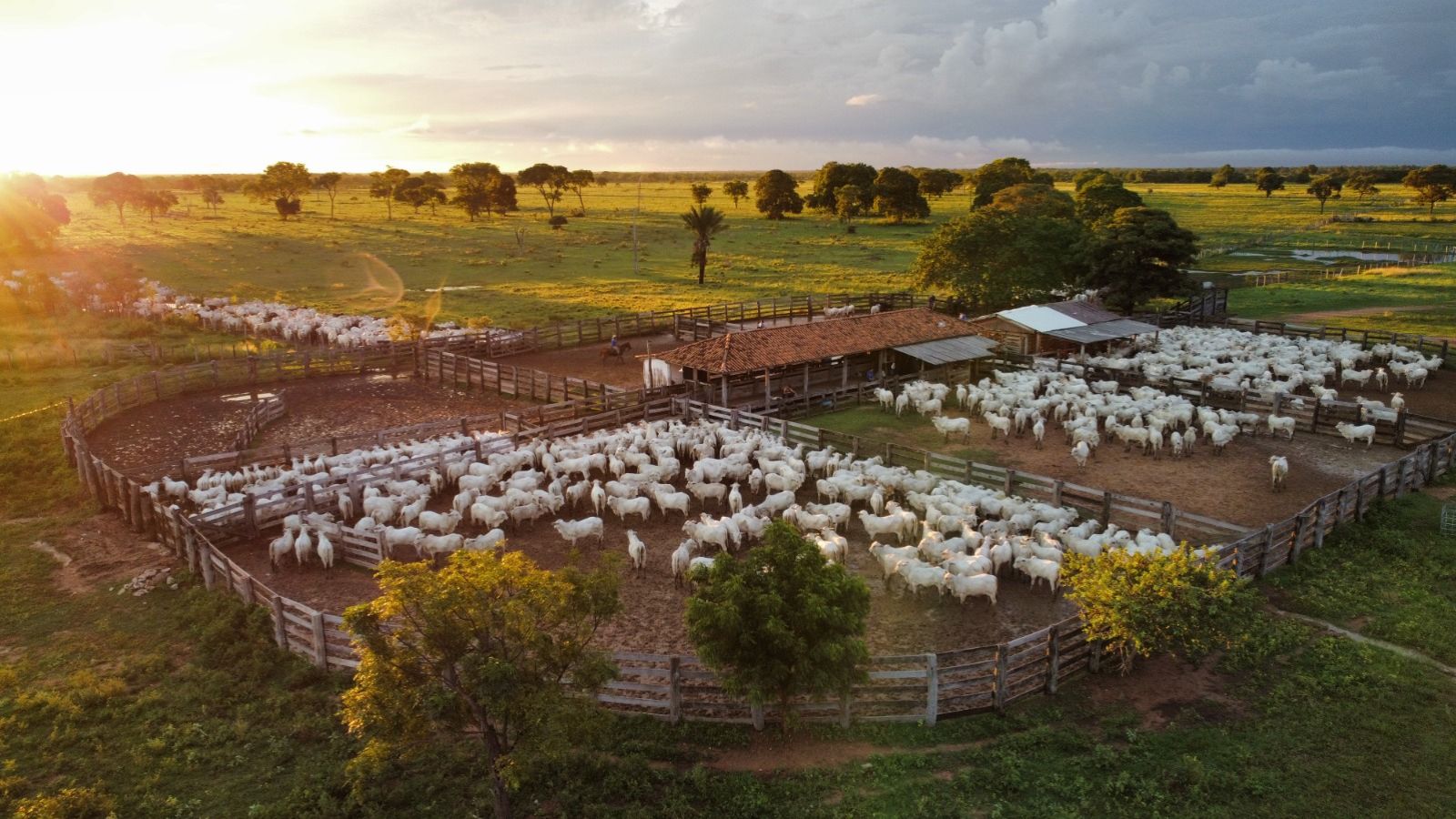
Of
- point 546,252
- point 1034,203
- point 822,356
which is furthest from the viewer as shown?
point 546,252

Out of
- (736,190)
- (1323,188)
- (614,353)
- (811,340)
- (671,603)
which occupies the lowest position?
(671,603)

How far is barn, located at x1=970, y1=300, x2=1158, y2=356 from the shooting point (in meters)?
36.8

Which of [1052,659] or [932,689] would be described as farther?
[1052,659]

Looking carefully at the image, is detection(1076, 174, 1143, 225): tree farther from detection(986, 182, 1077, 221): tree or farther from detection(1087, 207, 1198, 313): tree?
detection(1087, 207, 1198, 313): tree

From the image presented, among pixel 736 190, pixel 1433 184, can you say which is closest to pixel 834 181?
pixel 736 190

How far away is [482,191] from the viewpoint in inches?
4124

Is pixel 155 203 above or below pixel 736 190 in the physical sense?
below

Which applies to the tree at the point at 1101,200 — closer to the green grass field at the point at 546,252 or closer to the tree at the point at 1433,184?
the green grass field at the point at 546,252

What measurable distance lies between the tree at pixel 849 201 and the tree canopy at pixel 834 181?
181 inches

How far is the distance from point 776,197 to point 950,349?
3064 inches

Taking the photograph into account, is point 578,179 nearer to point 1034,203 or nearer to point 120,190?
point 120,190

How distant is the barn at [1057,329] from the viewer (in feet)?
121

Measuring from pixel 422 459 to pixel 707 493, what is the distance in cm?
755

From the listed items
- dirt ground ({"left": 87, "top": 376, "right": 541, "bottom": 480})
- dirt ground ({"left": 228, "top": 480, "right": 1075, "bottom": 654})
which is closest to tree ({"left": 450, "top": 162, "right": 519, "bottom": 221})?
dirt ground ({"left": 87, "top": 376, "right": 541, "bottom": 480})
